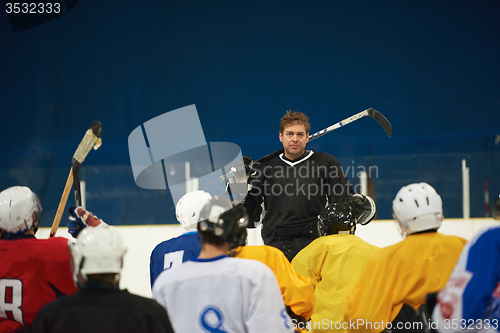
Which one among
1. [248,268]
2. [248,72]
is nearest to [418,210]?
[248,268]

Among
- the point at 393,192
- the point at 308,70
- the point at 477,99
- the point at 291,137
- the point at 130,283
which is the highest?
the point at 308,70

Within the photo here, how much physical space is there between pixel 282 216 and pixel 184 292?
1.63 m

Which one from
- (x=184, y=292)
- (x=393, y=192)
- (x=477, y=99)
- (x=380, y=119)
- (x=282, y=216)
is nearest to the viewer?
(x=184, y=292)

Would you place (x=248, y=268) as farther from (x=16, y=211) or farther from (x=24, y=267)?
(x=16, y=211)

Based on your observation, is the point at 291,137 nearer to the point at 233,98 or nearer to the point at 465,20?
the point at 233,98

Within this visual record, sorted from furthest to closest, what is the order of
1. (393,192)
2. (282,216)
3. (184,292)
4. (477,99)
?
(477,99) < (393,192) < (282,216) < (184,292)

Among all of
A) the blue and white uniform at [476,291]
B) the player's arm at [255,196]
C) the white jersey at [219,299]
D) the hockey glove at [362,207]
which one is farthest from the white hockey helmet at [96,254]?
the player's arm at [255,196]

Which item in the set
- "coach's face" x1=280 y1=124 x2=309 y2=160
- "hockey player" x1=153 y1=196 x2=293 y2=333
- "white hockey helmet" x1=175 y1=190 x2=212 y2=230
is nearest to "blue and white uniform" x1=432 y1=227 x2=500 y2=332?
"hockey player" x1=153 y1=196 x2=293 y2=333

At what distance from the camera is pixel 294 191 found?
10.3 ft

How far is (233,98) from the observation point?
25.5 feet

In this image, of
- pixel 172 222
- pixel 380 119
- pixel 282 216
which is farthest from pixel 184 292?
pixel 172 222

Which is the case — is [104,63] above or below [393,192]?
above

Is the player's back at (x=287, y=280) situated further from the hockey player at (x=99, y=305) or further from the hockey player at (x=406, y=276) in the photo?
the hockey player at (x=99, y=305)

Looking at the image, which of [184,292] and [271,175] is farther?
[271,175]
